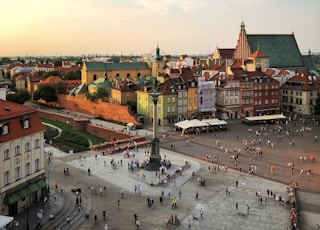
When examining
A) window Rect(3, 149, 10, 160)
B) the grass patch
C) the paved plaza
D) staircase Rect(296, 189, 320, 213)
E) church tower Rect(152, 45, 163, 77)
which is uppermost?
church tower Rect(152, 45, 163, 77)

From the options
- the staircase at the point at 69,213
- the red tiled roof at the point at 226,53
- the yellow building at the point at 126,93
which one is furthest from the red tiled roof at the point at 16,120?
the red tiled roof at the point at 226,53

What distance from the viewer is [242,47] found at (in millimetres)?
99562

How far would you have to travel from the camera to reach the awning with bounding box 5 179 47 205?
91.0ft

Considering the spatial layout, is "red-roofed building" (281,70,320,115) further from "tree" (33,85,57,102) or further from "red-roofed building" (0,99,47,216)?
"red-roofed building" (0,99,47,216)

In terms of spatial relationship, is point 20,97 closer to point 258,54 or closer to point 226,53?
point 258,54

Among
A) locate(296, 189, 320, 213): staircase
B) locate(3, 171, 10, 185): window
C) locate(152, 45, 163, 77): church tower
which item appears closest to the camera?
locate(3, 171, 10, 185): window

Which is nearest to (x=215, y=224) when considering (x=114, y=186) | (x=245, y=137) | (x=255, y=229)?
(x=255, y=229)

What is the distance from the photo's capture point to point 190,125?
58.5 metres

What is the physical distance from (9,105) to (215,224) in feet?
52.9

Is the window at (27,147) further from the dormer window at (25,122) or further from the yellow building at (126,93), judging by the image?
the yellow building at (126,93)

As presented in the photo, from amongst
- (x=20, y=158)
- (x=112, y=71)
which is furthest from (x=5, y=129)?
(x=112, y=71)

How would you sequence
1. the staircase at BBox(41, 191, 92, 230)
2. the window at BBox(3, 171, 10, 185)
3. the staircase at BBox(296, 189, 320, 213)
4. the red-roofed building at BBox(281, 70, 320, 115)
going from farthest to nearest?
the red-roofed building at BBox(281, 70, 320, 115) < the staircase at BBox(296, 189, 320, 213) < the window at BBox(3, 171, 10, 185) < the staircase at BBox(41, 191, 92, 230)

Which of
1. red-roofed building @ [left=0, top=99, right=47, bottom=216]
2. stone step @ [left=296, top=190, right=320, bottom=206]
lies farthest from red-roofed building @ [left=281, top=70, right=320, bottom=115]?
red-roofed building @ [left=0, top=99, right=47, bottom=216]

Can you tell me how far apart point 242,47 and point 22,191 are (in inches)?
3098
